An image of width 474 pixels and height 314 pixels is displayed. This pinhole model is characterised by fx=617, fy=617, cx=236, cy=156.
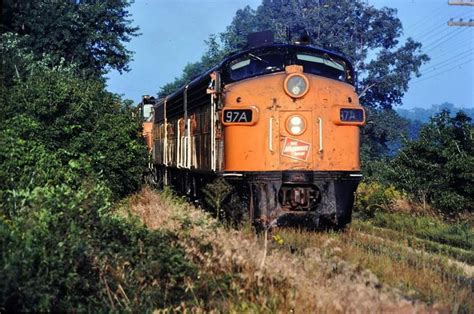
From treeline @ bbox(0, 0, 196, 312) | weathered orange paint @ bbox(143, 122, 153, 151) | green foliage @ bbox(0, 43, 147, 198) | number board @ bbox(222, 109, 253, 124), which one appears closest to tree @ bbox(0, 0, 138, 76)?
weathered orange paint @ bbox(143, 122, 153, 151)

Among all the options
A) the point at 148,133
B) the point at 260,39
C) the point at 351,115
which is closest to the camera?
the point at 351,115

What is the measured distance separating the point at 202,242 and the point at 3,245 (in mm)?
1874

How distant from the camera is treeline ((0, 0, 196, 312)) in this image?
503cm

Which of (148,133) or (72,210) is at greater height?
(148,133)

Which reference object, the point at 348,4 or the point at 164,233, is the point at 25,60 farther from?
the point at 348,4

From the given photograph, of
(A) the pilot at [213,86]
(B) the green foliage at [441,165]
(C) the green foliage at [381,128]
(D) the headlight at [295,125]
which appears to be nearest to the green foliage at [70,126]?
(A) the pilot at [213,86]

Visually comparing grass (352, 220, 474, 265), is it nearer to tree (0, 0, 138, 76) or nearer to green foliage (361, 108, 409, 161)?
tree (0, 0, 138, 76)

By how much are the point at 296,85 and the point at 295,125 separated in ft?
2.34

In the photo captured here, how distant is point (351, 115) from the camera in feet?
36.0

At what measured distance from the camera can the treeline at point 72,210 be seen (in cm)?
503

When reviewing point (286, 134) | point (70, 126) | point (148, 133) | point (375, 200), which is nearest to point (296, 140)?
point (286, 134)

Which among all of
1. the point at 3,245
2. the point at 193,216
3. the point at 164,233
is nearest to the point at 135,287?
the point at 164,233

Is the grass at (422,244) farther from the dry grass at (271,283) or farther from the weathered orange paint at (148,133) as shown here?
the weathered orange paint at (148,133)

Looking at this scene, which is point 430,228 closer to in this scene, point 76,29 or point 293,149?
point 293,149
